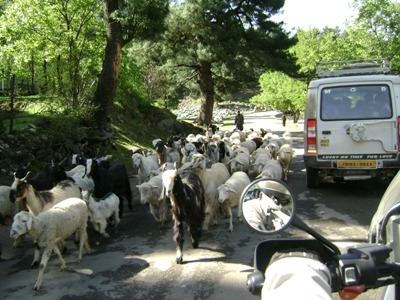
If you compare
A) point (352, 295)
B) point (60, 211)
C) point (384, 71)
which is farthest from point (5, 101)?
point (352, 295)

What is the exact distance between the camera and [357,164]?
27.6 ft

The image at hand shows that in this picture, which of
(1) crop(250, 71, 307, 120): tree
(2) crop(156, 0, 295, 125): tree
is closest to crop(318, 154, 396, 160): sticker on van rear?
(2) crop(156, 0, 295, 125): tree

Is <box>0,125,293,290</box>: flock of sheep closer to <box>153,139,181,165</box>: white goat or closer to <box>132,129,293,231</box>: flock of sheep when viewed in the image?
<box>132,129,293,231</box>: flock of sheep

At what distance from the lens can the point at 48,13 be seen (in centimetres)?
1435

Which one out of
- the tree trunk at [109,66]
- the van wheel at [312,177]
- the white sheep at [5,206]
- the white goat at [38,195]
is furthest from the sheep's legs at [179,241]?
the tree trunk at [109,66]

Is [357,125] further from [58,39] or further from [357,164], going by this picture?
[58,39]

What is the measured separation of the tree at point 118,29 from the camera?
14297mm

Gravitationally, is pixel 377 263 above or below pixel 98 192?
above

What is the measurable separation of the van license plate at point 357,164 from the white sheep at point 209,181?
8.25 ft

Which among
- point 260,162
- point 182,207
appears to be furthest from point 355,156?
point 182,207

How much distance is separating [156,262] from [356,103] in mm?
5538

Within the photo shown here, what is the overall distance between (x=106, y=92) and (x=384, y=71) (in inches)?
387

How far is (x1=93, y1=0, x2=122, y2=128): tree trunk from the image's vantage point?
48.2ft

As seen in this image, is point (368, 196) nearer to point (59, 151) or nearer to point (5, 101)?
point (59, 151)
